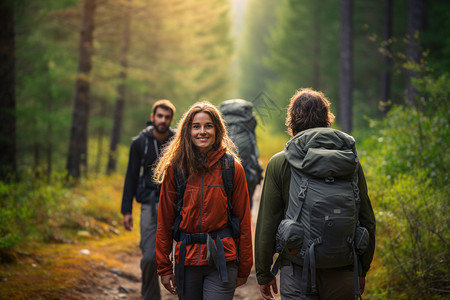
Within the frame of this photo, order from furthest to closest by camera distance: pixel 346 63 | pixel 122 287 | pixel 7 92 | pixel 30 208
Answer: pixel 346 63 → pixel 7 92 → pixel 30 208 → pixel 122 287

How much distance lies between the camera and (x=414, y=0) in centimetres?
1247

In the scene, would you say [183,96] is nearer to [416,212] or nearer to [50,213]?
[50,213]

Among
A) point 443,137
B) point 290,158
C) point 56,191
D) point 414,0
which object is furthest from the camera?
point 414,0

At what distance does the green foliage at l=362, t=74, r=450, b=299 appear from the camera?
14.0 feet

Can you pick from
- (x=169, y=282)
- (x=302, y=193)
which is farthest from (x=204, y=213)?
(x=302, y=193)

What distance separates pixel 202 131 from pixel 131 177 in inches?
84.0

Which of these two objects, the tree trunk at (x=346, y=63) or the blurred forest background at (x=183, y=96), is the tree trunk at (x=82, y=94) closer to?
the blurred forest background at (x=183, y=96)

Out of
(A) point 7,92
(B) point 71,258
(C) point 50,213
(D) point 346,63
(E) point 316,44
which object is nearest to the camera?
(B) point 71,258

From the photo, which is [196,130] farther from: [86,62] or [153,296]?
[86,62]

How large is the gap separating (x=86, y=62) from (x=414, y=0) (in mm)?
10412

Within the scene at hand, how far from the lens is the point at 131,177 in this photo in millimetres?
4871

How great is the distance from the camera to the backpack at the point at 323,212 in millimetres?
2461

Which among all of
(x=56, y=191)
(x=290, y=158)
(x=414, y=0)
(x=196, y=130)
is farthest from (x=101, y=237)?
(x=414, y=0)

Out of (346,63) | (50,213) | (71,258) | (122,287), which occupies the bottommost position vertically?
(122,287)
